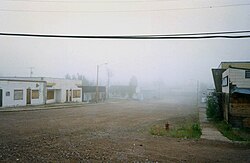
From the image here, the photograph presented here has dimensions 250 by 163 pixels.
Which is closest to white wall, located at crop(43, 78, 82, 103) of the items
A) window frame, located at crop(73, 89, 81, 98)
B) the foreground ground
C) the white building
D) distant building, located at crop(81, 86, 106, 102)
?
the white building

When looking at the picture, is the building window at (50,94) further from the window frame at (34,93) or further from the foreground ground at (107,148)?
the foreground ground at (107,148)

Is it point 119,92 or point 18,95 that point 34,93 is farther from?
point 119,92

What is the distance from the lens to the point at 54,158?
37.0 ft

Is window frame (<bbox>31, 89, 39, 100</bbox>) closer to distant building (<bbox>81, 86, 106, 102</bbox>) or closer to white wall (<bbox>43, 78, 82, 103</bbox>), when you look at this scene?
white wall (<bbox>43, 78, 82, 103</bbox>)

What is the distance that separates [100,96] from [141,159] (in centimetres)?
6012

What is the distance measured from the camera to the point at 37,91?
47.6m

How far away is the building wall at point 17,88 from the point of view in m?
39.3

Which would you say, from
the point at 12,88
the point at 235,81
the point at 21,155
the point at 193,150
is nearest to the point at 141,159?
the point at 193,150

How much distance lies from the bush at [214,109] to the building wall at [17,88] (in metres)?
A: 27.0

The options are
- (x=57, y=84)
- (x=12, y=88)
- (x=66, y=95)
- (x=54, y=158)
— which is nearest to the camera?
(x=54, y=158)

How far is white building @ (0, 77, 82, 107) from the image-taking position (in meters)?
39.9

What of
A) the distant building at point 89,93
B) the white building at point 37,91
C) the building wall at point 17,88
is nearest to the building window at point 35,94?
the white building at point 37,91

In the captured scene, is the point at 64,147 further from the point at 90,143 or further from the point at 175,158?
the point at 175,158

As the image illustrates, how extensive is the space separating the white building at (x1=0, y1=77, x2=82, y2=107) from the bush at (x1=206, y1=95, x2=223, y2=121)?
27036 mm
